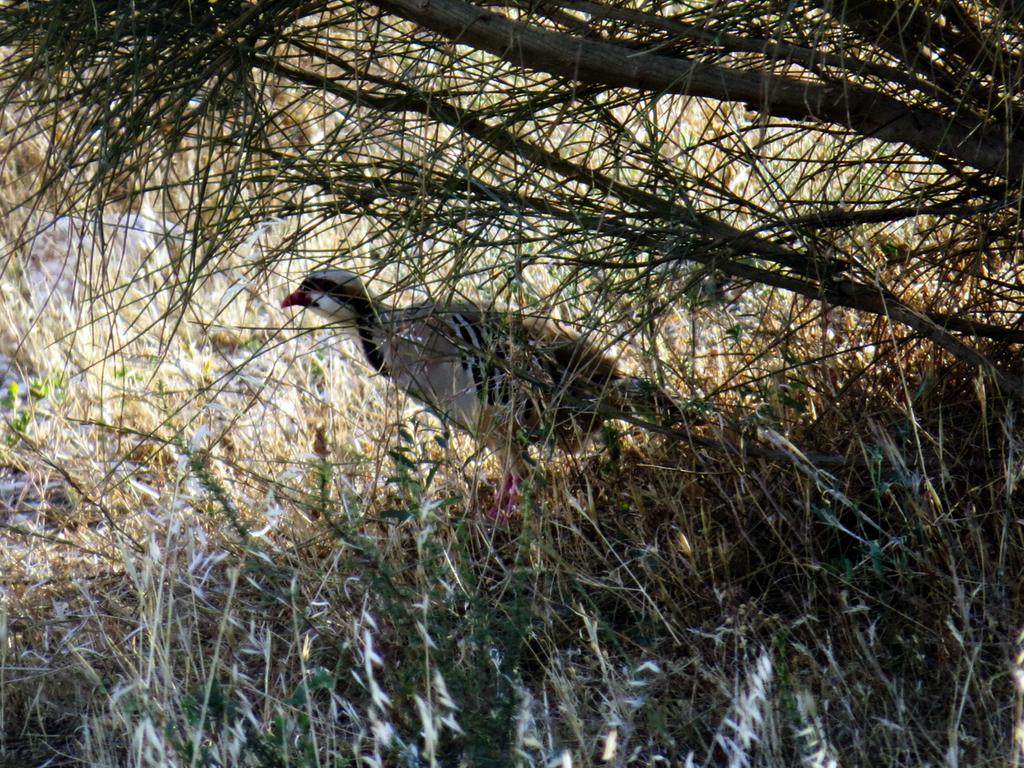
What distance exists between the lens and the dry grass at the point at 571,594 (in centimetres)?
279

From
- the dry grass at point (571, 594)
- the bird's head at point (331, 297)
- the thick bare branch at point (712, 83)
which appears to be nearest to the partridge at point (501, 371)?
the bird's head at point (331, 297)

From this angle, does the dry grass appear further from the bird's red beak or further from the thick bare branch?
the thick bare branch

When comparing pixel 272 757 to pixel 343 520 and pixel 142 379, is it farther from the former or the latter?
pixel 142 379

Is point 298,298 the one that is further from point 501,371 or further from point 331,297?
point 501,371

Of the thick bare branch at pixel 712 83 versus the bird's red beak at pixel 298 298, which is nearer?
the thick bare branch at pixel 712 83

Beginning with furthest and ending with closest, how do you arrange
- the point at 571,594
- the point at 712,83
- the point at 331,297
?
the point at 331,297 < the point at 571,594 < the point at 712,83

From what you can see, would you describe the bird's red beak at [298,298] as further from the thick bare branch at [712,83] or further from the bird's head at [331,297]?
the thick bare branch at [712,83]

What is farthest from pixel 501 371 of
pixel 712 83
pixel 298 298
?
pixel 712 83

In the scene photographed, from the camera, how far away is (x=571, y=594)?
142 inches

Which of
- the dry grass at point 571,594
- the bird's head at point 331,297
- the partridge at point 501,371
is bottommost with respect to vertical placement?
the dry grass at point 571,594

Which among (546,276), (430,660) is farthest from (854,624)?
(546,276)

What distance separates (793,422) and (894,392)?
1.16 feet

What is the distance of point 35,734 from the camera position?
3.37 meters

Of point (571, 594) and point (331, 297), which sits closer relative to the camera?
point (571, 594)
